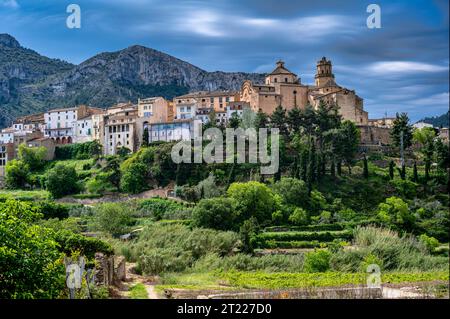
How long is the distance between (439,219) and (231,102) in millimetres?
18473

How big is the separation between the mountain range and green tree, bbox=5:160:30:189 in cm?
3710

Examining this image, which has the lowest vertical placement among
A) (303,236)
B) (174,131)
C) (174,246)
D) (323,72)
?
(303,236)

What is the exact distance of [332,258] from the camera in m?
19.5

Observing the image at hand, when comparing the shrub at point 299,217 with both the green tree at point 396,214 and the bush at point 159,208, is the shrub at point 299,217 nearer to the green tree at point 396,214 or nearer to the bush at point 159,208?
the green tree at point 396,214

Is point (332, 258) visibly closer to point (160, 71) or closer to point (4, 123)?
point (4, 123)

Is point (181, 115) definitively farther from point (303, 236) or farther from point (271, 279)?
point (271, 279)

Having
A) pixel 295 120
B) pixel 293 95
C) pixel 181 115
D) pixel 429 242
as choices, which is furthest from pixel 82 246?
pixel 293 95

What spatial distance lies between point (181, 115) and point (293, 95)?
758cm

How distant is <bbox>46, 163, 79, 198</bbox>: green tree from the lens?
99.7 feet

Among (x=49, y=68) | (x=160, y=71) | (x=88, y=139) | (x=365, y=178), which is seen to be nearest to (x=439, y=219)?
(x=365, y=178)

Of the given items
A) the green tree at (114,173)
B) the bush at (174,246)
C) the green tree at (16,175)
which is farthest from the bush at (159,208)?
the green tree at (16,175)

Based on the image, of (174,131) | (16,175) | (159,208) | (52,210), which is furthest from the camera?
(174,131)

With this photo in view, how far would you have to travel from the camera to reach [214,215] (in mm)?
24609

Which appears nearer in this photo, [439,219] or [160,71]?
[439,219]
